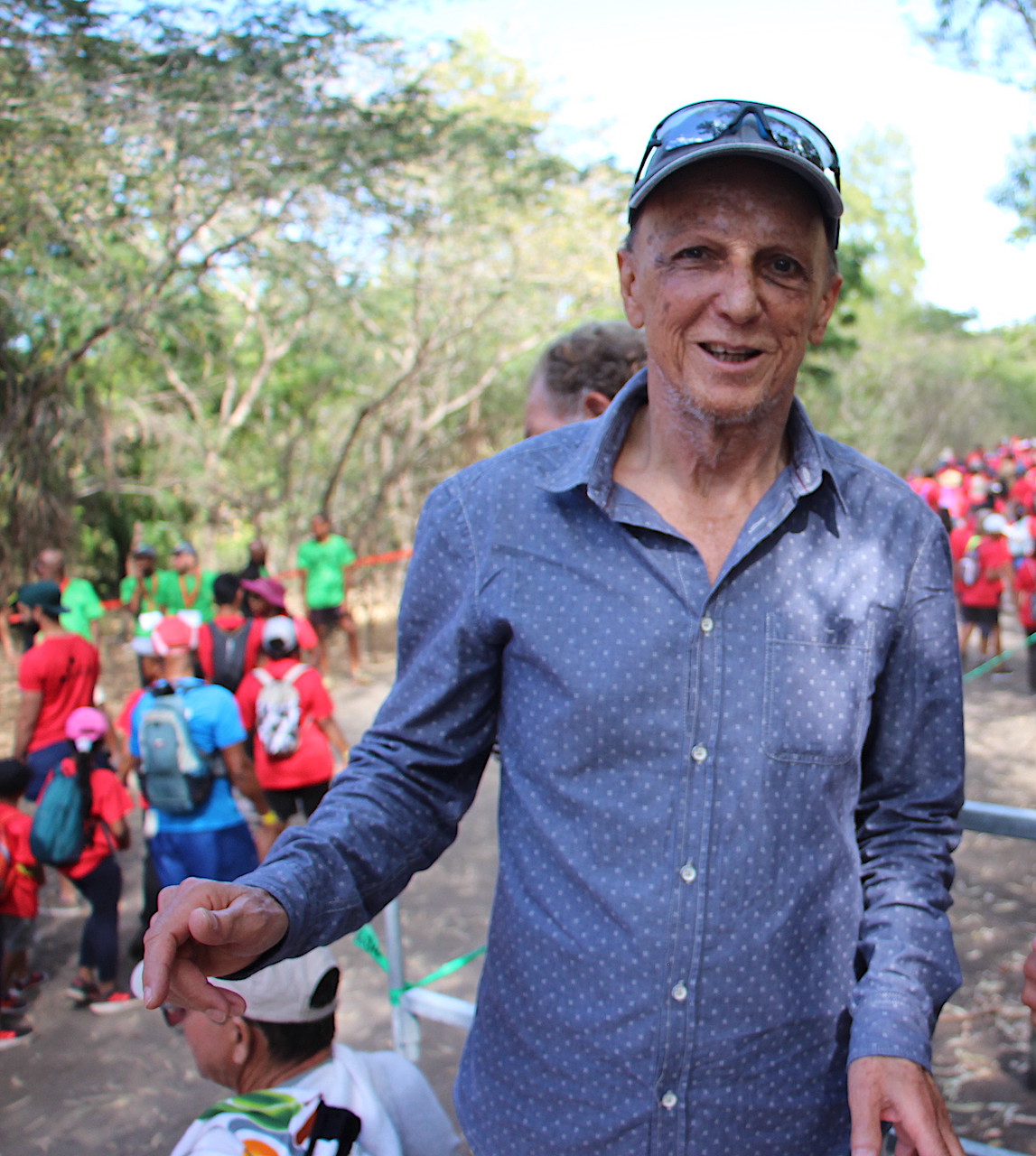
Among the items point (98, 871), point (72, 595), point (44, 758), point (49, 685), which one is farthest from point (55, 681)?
point (72, 595)

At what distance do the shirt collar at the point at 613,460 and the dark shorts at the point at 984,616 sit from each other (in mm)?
8640

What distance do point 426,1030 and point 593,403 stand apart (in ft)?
8.88

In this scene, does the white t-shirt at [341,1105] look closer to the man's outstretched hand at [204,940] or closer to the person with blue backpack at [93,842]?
the man's outstretched hand at [204,940]

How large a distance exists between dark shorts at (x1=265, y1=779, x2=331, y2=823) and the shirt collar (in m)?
3.88

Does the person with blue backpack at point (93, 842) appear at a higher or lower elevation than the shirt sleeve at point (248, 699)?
lower

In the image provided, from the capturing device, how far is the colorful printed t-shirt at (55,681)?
525 centimetres

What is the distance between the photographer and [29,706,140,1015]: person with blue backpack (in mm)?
4344

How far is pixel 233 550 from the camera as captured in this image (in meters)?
20.1

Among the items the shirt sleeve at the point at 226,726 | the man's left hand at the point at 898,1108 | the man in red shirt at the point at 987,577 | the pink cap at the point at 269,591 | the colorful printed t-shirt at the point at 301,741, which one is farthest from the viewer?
the man in red shirt at the point at 987,577

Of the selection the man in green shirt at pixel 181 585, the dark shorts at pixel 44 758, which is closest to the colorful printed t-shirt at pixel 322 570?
the man in green shirt at pixel 181 585

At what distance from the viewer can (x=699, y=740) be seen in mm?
1344

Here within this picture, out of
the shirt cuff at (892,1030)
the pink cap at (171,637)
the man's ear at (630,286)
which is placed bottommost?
the shirt cuff at (892,1030)

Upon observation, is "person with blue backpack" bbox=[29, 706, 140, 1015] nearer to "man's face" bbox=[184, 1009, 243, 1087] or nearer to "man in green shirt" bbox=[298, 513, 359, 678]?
"man's face" bbox=[184, 1009, 243, 1087]

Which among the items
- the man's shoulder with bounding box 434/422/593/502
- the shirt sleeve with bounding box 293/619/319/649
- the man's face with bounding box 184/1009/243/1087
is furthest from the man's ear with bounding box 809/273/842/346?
the shirt sleeve with bounding box 293/619/319/649
